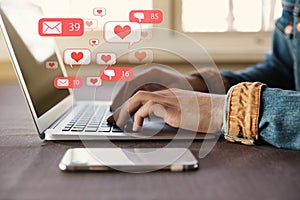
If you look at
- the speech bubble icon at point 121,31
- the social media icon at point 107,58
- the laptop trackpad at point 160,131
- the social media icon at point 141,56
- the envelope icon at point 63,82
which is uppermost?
the speech bubble icon at point 121,31

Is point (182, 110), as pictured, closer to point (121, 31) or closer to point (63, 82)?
point (121, 31)

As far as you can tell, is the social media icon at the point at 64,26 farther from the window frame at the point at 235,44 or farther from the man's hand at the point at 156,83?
the window frame at the point at 235,44

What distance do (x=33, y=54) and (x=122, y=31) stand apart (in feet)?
0.56

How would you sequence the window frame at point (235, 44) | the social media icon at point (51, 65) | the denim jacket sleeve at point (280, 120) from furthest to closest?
the window frame at point (235, 44) → the social media icon at point (51, 65) → the denim jacket sleeve at point (280, 120)

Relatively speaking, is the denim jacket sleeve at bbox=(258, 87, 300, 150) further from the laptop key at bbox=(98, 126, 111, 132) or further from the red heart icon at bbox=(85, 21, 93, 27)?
the red heart icon at bbox=(85, 21, 93, 27)

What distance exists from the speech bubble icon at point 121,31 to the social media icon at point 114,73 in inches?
1.9

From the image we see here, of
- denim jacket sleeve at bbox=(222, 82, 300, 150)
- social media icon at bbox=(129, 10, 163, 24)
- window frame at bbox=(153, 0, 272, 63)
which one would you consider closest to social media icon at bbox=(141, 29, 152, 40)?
social media icon at bbox=(129, 10, 163, 24)

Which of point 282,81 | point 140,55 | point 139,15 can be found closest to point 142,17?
point 139,15

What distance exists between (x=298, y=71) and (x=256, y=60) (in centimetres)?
56

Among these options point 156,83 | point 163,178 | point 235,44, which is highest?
point 163,178

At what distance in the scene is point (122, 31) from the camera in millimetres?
774

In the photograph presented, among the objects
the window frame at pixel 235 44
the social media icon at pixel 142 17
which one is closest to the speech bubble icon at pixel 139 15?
the social media icon at pixel 142 17

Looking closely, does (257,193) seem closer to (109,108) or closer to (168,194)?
(168,194)

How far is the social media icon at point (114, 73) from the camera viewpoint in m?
0.77
